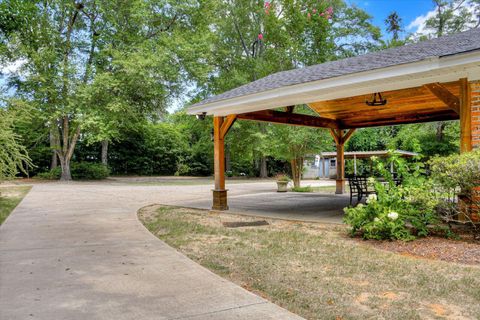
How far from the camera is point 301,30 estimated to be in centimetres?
2314

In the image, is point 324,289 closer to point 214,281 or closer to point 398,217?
point 214,281

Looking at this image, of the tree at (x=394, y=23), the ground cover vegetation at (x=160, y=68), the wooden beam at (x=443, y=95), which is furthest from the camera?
the tree at (x=394, y=23)

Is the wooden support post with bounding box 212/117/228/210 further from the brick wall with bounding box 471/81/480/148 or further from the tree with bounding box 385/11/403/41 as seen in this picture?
the tree with bounding box 385/11/403/41

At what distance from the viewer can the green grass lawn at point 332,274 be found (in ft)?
9.11

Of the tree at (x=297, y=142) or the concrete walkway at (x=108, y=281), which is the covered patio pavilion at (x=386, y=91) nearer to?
the tree at (x=297, y=142)

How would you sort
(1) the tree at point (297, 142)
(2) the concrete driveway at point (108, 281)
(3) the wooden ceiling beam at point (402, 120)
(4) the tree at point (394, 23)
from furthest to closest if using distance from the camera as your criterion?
1. (4) the tree at point (394, 23)
2. (1) the tree at point (297, 142)
3. (3) the wooden ceiling beam at point (402, 120)
4. (2) the concrete driveway at point (108, 281)

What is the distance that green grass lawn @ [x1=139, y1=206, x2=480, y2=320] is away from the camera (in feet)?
9.11

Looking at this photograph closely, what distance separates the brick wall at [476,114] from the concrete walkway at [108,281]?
4372mm

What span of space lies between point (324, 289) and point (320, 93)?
4.29 metres

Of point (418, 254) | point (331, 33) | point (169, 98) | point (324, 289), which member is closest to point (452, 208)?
point (418, 254)

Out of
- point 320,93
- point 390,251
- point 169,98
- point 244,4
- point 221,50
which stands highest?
point 244,4

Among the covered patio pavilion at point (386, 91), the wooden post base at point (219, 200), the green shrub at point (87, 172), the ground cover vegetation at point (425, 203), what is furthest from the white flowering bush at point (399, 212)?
the green shrub at point (87, 172)

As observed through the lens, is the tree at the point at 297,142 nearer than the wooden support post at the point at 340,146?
No

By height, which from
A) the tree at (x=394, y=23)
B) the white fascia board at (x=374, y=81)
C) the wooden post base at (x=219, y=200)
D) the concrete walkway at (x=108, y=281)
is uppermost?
the tree at (x=394, y=23)
